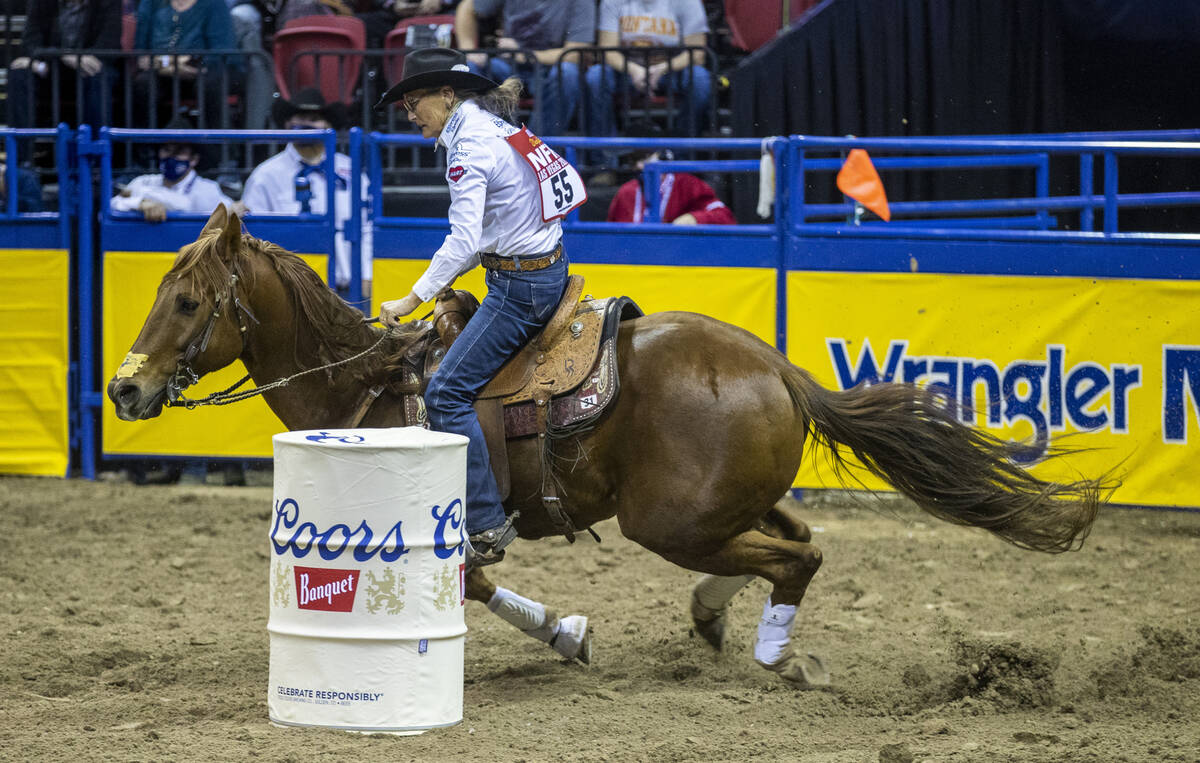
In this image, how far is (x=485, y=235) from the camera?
4879mm

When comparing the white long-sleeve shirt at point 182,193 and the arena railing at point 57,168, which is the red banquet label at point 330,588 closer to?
the white long-sleeve shirt at point 182,193

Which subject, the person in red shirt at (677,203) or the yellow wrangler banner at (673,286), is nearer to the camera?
the yellow wrangler banner at (673,286)

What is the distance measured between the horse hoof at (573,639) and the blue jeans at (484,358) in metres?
0.67

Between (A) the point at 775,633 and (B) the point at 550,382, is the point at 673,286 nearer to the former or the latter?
(B) the point at 550,382

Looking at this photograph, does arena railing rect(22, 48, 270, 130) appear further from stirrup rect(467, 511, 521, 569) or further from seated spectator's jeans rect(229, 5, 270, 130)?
stirrup rect(467, 511, 521, 569)

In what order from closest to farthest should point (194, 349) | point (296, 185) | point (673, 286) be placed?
point (194, 349) → point (673, 286) → point (296, 185)

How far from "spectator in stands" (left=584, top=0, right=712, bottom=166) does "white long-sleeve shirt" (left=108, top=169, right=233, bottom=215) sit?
285 centimetres

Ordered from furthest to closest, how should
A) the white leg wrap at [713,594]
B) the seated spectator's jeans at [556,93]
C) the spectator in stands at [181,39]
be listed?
the spectator in stands at [181,39] < the seated spectator's jeans at [556,93] < the white leg wrap at [713,594]

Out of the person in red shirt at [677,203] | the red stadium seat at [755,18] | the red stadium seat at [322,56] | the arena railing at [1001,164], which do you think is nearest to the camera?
the arena railing at [1001,164]

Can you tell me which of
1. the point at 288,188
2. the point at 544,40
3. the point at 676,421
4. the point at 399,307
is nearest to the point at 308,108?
the point at 288,188

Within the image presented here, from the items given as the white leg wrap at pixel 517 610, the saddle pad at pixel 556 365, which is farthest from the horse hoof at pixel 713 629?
the saddle pad at pixel 556 365

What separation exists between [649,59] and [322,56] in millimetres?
2750

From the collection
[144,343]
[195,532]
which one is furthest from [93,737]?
[195,532]

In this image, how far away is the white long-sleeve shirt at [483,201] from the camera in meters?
4.61
